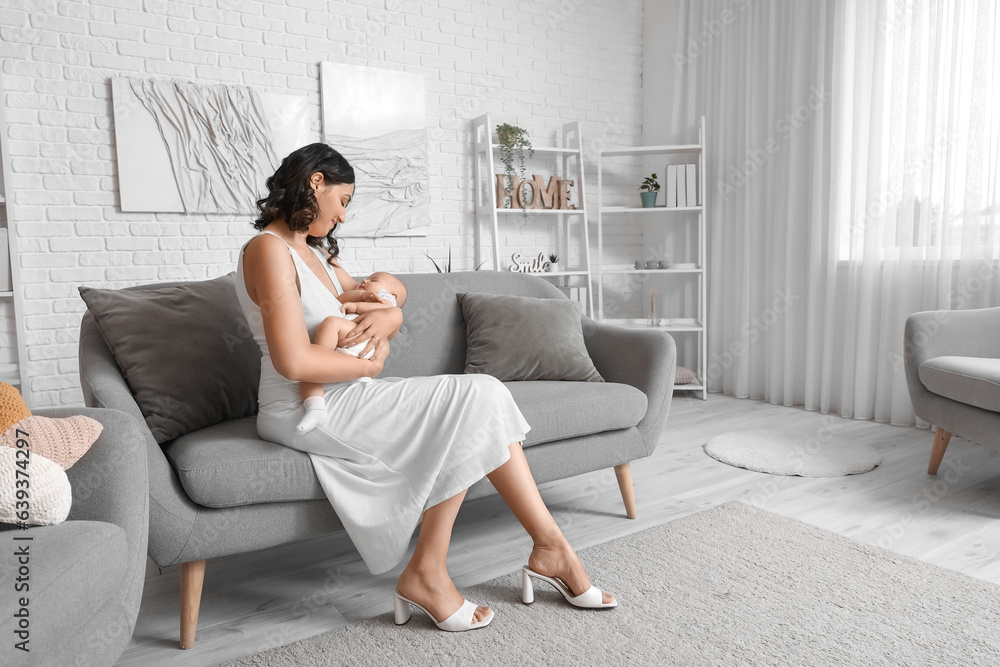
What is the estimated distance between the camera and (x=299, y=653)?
1522 millimetres

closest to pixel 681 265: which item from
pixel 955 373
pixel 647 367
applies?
pixel 955 373

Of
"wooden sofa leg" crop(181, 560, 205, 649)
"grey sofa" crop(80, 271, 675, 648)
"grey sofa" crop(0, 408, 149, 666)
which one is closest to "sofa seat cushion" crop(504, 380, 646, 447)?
"grey sofa" crop(80, 271, 675, 648)

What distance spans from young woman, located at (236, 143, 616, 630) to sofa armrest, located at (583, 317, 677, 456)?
0.71 metres

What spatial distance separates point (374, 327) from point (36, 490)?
2.80 feet

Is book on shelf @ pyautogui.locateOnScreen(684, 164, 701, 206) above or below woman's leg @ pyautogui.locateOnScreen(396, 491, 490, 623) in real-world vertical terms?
above

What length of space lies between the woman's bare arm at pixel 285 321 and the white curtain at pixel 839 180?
293 centimetres

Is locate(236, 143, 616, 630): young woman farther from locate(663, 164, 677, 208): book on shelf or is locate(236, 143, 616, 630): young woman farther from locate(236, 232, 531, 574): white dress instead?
locate(663, 164, 677, 208): book on shelf

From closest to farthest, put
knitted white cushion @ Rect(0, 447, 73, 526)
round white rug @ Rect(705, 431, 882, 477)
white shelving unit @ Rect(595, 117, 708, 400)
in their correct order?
knitted white cushion @ Rect(0, 447, 73, 526), round white rug @ Rect(705, 431, 882, 477), white shelving unit @ Rect(595, 117, 708, 400)

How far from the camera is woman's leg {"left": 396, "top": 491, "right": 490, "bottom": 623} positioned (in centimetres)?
Result: 161

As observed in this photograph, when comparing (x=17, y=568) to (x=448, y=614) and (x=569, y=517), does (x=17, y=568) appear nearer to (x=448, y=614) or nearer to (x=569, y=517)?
(x=448, y=614)

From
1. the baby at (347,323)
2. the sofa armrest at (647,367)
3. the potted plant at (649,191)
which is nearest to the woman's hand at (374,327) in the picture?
the baby at (347,323)

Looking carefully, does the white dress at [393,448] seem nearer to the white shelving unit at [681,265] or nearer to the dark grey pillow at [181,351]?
the dark grey pillow at [181,351]

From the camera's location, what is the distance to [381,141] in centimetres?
392

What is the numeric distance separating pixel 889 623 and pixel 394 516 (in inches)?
45.4
